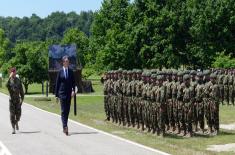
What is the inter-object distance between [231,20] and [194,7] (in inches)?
224

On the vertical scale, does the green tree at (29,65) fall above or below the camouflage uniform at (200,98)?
above

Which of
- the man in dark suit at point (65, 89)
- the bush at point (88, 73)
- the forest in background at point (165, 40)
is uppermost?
the forest in background at point (165, 40)

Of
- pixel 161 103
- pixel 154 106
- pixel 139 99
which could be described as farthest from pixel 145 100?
pixel 161 103

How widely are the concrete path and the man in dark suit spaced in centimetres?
60

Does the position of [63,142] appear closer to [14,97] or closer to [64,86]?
[64,86]

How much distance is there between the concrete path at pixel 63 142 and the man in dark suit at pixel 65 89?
1.98ft

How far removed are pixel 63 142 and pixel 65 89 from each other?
2253 millimetres

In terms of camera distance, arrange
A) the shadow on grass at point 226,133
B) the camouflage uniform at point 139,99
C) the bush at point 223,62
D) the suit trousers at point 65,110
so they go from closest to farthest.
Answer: the suit trousers at point 65,110 < the shadow on grass at point 226,133 < the camouflage uniform at point 139,99 < the bush at point 223,62

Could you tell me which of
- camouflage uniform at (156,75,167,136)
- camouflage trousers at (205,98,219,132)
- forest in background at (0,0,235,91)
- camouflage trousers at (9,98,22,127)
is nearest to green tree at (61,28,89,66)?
forest in background at (0,0,235,91)

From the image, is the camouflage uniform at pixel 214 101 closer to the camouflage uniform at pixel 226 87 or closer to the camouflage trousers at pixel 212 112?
the camouflage trousers at pixel 212 112

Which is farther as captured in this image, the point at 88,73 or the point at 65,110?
the point at 88,73

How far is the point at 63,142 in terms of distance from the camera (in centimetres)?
1502

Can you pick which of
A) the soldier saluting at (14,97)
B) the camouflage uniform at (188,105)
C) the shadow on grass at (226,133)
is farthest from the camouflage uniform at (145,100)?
the soldier saluting at (14,97)

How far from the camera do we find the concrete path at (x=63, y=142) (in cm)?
1323
